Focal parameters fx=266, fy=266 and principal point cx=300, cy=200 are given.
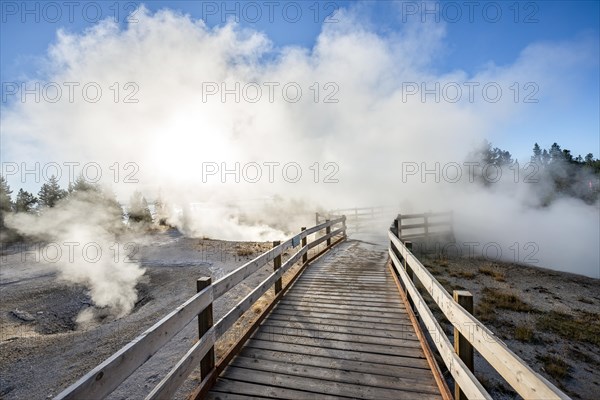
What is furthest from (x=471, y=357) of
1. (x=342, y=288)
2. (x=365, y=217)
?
(x=365, y=217)

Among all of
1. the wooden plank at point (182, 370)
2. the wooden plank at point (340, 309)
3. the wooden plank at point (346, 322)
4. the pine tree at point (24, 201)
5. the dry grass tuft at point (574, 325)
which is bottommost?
the dry grass tuft at point (574, 325)

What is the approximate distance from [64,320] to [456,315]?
11538 mm

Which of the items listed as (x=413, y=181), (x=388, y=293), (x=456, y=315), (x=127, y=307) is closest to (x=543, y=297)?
(x=388, y=293)

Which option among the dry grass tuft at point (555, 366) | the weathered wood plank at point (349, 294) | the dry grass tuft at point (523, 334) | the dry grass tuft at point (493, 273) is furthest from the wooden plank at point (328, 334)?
the dry grass tuft at point (493, 273)

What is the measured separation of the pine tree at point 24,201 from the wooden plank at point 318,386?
143 ft

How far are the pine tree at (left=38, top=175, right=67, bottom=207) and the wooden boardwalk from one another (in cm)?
4344

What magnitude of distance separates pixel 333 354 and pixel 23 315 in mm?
10780

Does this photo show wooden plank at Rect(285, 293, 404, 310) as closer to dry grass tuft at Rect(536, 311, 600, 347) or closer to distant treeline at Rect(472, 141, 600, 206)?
dry grass tuft at Rect(536, 311, 600, 347)

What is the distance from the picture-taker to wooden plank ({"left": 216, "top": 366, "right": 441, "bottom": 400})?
282 centimetres

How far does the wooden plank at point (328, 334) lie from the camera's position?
12.7 feet

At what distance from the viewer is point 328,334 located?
4.17 metres

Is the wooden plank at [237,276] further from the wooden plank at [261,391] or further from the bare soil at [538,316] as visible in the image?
the bare soil at [538,316]

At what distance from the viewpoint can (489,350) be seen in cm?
202

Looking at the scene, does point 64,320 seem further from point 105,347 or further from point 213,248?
point 213,248
